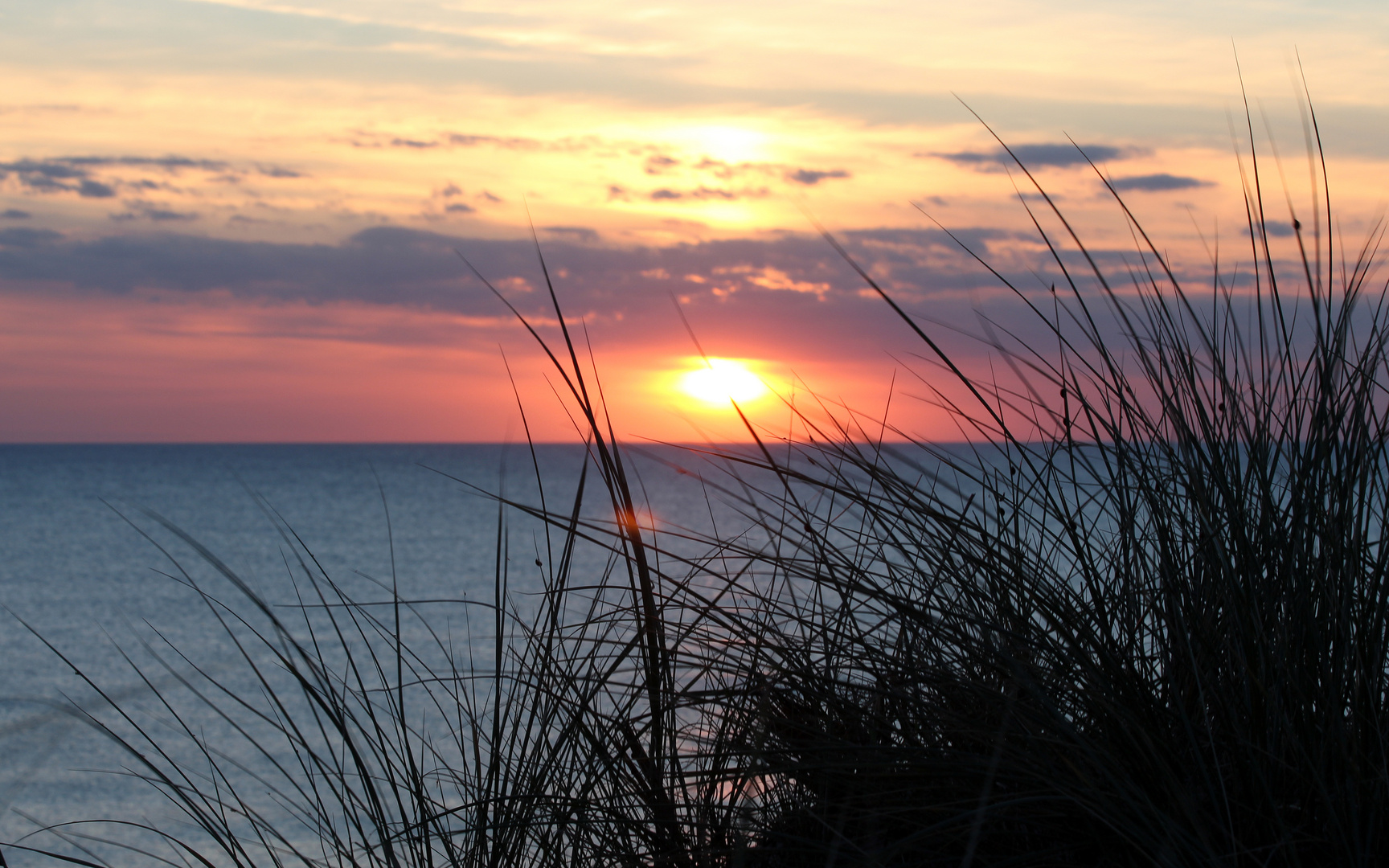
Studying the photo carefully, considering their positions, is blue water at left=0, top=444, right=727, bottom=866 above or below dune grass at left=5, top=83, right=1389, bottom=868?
above

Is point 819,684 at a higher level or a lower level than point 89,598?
lower

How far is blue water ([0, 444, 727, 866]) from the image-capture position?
1105 cm

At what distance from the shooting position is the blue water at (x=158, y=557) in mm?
11047

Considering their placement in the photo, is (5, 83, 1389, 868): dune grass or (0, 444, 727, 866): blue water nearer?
(5, 83, 1389, 868): dune grass

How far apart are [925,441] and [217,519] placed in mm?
52257

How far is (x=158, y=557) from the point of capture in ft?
127

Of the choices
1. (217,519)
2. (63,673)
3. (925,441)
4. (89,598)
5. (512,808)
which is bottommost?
(512,808)

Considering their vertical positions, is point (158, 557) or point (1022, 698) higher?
point (158, 557)

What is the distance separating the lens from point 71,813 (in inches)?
461

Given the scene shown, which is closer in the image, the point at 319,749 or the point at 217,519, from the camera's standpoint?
the point at 319,749

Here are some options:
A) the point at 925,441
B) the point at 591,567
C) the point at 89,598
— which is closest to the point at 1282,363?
the point at 925,441

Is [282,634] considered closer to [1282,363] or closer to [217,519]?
[1282,363]

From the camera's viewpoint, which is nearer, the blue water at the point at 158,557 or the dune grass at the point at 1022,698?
the dune grass at the point at 1022,698

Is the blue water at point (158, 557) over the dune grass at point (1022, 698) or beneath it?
over
